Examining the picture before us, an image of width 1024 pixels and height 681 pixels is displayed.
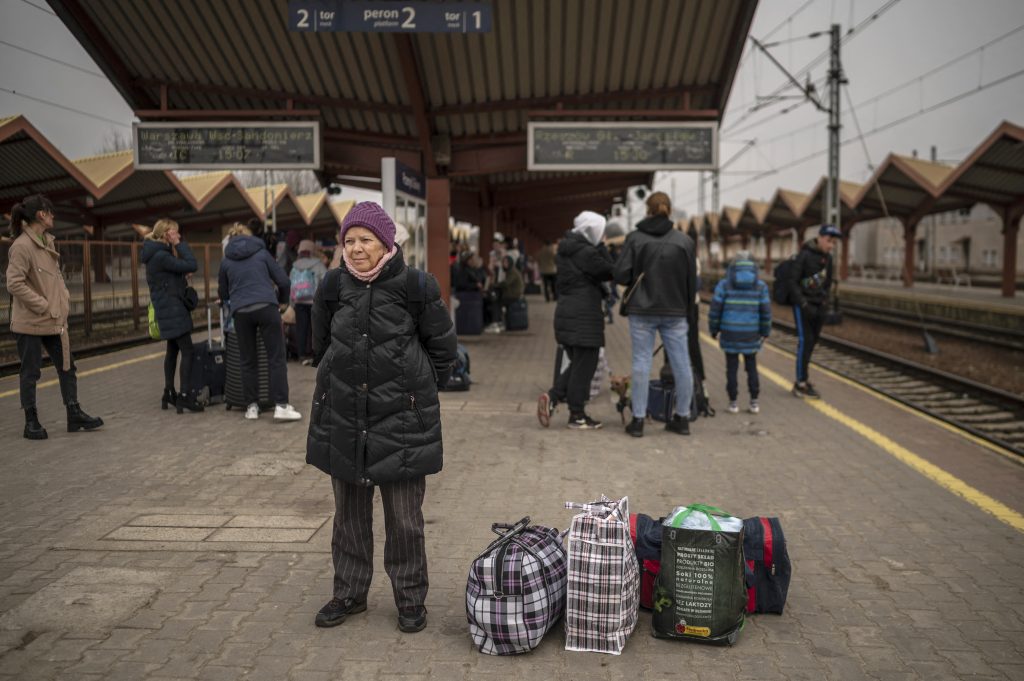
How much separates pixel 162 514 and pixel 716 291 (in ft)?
19.0

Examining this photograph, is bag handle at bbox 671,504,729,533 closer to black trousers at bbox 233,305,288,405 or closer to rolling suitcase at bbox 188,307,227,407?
black trousers at bbox 233,305,288,405

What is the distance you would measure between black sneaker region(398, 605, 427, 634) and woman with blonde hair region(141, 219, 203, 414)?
5391 mm

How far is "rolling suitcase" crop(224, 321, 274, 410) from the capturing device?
8.40m

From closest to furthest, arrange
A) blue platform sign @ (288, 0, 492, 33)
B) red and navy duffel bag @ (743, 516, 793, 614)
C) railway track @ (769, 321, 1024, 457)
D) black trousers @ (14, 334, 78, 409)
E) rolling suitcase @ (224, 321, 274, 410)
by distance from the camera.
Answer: red and navy duffel bag @ (743, 516, 793, 614), black trousers @ (14, 334, 78, 409), rolling suitcase @ (224, 321, 274, 410), blue platform sign @ (288, 0, 492, 33), railway track @ (769, 321, 1024, 457)

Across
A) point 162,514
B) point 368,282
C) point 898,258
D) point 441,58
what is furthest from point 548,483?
point 898,258

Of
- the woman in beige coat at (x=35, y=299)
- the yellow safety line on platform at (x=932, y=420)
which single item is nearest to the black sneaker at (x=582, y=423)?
the yellow safety line on platform at (x=932, y=420)

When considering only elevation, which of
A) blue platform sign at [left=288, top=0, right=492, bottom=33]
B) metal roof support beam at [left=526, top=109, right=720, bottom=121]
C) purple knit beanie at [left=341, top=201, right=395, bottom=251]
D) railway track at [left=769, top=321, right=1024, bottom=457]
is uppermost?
blue platform sign at [left=288, top=0, right=492, bottom=33]

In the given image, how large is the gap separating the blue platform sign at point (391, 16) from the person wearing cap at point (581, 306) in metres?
2.58

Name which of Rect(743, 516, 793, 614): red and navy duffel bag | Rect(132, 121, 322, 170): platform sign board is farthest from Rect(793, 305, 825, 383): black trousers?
Rect(132, 121, 322, 170): platform sign board

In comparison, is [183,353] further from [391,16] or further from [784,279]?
[784,279]

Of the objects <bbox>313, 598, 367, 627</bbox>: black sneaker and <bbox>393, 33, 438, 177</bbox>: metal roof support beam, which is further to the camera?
<bbox>393, 33, 438, 177</bbox>: metal roof support beam

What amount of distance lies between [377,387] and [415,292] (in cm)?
41

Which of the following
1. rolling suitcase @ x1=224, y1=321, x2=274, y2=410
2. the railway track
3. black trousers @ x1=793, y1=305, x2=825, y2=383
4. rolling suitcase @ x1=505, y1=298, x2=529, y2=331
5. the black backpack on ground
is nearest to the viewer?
rolling suitcase @ x1=224, y1=321, x2=274, y2=410

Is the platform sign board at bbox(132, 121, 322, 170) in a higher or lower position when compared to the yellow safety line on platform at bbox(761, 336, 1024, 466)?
higher
